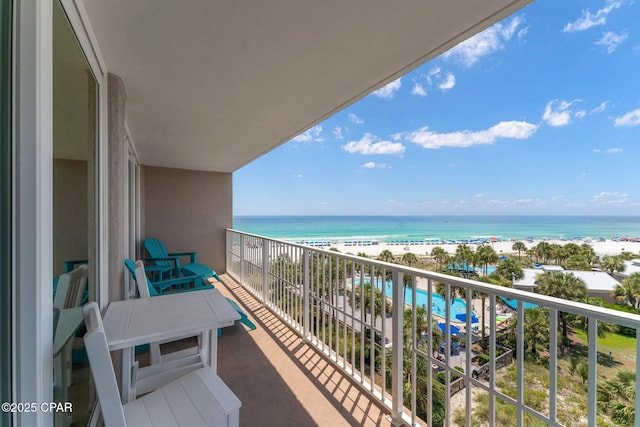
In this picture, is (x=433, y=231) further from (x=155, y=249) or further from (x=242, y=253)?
(x=155, y=249)

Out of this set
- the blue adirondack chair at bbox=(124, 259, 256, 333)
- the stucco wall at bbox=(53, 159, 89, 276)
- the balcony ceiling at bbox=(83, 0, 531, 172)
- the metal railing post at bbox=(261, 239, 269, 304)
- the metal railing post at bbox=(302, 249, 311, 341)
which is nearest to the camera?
the stucco wall at bbox=(53, 159, 89, 276)

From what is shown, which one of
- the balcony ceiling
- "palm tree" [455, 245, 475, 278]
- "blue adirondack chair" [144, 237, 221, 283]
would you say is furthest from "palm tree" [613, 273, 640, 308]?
"blue adirondack chair" [144, 237, 221, 283]

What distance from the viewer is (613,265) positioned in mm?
13648

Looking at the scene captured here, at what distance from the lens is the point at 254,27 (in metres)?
1.45

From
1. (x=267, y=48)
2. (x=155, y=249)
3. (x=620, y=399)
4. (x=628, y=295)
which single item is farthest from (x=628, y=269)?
(x=155, y=249)

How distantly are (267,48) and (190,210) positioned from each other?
4.86m

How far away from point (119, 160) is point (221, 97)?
98 cm

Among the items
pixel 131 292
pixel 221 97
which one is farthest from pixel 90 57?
pixel 131 292

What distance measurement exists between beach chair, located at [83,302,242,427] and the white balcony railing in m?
1.08

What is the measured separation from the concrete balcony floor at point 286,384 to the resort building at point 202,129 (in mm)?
Result: 15

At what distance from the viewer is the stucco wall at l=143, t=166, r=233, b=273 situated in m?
5.36

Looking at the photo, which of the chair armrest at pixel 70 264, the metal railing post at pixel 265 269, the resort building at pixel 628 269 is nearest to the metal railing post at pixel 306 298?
the metal railing post at pixel 265 269

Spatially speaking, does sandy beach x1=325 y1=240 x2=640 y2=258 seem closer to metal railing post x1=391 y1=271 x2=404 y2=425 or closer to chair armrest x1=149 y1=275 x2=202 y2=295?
chair armrest x1=149 y1=275 x2=202 y2=295

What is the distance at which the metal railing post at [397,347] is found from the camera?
168 cm
